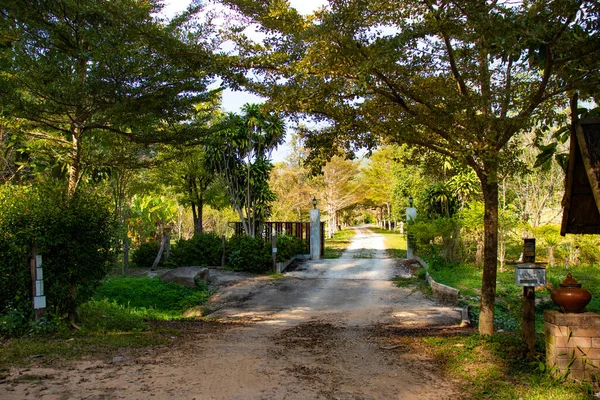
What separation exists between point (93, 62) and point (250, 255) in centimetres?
877

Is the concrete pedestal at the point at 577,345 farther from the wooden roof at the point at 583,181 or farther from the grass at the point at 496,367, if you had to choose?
the wooden roof at the point at 583,181

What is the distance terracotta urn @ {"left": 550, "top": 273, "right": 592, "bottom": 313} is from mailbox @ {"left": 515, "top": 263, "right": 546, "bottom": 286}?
2.12ft

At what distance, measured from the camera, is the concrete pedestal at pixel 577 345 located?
4.18 m

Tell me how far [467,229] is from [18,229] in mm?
13408

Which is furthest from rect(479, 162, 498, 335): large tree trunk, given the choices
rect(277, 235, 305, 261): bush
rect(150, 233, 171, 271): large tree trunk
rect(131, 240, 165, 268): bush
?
rect(131, 240, 165, 268): bush

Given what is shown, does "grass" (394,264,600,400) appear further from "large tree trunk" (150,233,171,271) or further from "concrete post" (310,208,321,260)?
"concrete post" (310,208,321,260)

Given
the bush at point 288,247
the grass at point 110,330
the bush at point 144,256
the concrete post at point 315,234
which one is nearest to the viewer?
the grass at point 110,330

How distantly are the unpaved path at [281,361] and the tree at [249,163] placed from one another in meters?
7.96

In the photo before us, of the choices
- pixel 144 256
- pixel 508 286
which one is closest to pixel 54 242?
pixel 144 256

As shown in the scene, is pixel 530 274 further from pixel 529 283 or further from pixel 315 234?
pixel 315 234

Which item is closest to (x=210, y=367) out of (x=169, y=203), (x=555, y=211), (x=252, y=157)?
(x=252, y=157)

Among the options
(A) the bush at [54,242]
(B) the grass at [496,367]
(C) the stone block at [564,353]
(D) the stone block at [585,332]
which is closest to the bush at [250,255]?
(A) the bush at [54,242]

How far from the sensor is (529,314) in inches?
203

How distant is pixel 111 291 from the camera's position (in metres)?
10.3
